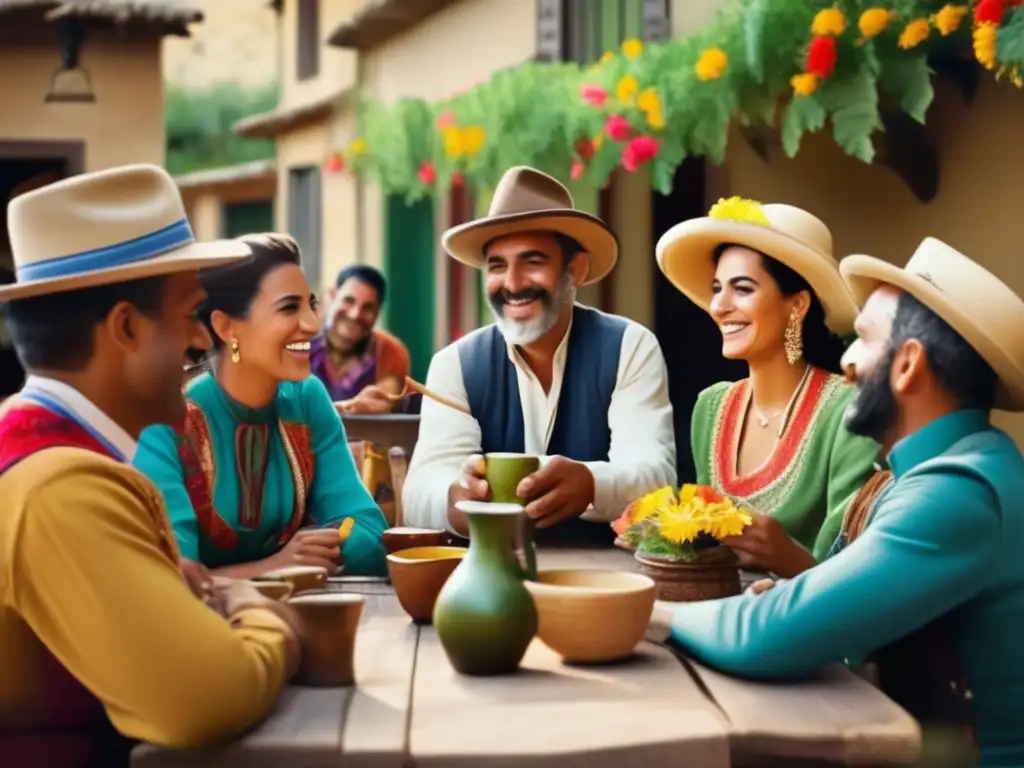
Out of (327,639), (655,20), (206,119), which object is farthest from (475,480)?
(206,119)

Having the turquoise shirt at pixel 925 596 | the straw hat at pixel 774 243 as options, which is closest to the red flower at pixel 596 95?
the straw hat at pixel 774 243

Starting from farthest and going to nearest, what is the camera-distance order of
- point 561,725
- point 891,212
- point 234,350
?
point 891,212 → point 234,350 → point 561,725

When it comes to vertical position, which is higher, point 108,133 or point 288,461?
point 108,133

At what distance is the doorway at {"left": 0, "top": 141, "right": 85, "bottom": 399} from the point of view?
480 inches

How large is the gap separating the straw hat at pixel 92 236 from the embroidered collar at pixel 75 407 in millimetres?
140

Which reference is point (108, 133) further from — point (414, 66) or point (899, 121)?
point (899, 121)

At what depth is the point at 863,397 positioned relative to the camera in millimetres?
2357

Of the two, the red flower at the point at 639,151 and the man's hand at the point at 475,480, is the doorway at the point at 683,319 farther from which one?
the man's hand at the point at 475,480

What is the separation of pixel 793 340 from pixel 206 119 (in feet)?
80.7

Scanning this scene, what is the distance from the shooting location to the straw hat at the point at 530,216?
3.64 metres

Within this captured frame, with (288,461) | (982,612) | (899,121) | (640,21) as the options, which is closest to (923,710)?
(982,612)

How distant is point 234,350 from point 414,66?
8986 mm

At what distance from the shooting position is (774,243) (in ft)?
11.1

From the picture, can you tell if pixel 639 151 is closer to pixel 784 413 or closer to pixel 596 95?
pixel 596 95
